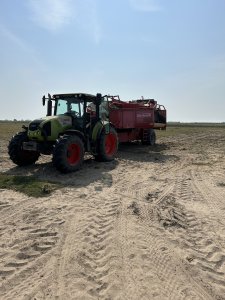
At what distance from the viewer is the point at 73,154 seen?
1196 cm

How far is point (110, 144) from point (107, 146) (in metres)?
0.17

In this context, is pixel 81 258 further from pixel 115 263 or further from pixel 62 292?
pixel 62 292

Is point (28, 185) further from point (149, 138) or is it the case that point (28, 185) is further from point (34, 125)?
point (149, 138)

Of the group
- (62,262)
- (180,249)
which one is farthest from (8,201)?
(180,249)

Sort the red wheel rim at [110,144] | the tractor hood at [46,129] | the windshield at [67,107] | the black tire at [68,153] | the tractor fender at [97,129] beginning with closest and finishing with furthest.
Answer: the black tire at [68,153] → the tractor hood at [46,129] → the windshield at [67,107] → the tractor fender at [97,129] → the red wheel rim at [110,144]

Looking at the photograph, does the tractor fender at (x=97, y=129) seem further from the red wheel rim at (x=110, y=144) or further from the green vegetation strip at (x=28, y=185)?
the green vegetation strip at (x=28, y=185)

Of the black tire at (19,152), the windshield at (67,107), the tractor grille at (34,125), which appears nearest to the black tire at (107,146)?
the windshield at (67,107)

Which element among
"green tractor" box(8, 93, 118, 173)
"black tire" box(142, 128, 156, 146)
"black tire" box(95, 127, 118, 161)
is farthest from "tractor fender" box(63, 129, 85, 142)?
"black tire" box(142, 128, 156, 146)

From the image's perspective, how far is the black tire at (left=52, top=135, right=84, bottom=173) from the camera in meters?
11.1

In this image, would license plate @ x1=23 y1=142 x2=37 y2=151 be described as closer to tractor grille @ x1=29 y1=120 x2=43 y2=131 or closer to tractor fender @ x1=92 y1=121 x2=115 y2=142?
tractor grille @ x1=29 y1=120 x2=43 y2=131

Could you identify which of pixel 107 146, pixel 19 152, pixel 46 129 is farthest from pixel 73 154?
pixel 107 146

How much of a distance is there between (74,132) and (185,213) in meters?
5.86

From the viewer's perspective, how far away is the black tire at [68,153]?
36.3 ft

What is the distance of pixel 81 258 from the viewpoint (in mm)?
5250
